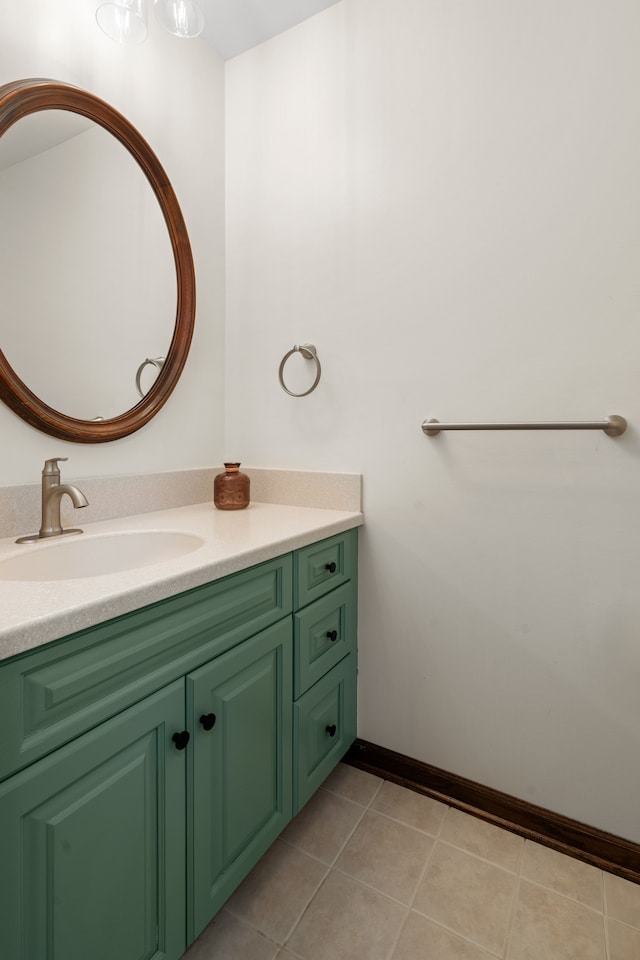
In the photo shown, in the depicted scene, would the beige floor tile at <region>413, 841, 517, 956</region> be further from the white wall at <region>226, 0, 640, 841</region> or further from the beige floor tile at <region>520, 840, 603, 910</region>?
the white wall at <region>226, 0, 640, 841</region>

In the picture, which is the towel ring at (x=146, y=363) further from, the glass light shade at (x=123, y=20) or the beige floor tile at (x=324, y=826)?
the beige floor tile at (x=324, y=826)

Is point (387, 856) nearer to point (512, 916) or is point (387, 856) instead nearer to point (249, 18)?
point (512, 916)

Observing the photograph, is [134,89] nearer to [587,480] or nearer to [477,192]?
[477,192]

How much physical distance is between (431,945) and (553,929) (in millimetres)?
287

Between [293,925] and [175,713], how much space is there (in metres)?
0.65

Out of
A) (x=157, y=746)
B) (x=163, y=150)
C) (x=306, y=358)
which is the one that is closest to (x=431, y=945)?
(x=157, y=746)

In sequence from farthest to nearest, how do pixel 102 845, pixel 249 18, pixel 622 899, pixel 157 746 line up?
pixel 249 18
pixel 622 899
pixel 157 746
pixel 102 845

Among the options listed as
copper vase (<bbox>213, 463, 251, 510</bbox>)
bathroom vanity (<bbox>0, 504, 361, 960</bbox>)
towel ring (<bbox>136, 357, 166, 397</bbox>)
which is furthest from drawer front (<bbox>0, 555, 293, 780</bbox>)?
towel ring (<bbox>136, 357, 166, 397</bbox>)

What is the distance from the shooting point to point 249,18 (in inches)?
64.6

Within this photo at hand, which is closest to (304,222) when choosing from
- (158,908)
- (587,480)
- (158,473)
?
(158,473)

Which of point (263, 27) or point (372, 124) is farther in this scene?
point (263, 27)

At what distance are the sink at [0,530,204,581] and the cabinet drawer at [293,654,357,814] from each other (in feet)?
1.78

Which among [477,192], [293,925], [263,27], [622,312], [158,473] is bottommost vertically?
[293,925]

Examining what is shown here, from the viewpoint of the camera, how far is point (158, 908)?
88 centimetres
